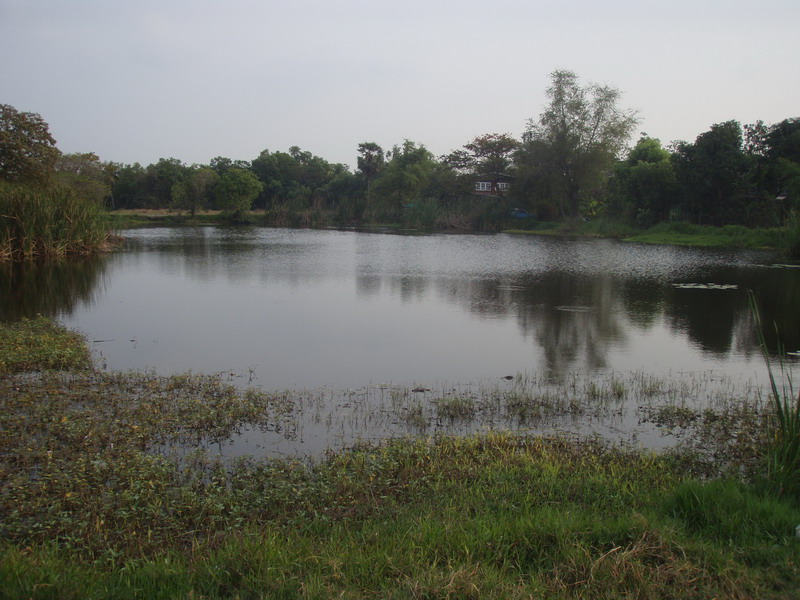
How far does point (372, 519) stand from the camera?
15.0 feet

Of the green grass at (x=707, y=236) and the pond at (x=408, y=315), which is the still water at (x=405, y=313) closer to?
the pond at (x=408, y=315)

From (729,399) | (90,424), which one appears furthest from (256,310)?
(729,399)

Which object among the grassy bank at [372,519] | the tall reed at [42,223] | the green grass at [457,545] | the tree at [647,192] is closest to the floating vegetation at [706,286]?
the grassy bank at [372,519]

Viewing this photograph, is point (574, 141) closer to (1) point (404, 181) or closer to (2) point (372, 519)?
(1) point (404, 181)

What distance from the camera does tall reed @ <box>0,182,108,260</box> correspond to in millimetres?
22422

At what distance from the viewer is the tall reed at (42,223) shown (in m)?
22.4

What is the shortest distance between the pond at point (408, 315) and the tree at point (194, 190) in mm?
39961

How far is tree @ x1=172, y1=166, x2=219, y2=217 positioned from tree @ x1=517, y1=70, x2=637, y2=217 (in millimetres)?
33980

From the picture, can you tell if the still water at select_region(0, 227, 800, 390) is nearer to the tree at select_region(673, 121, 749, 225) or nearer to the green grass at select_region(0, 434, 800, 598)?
the green grass at select_region(0, 434, 800, 598)

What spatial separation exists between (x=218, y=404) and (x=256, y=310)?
7888mm

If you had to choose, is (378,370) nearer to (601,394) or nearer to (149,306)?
(601,394)

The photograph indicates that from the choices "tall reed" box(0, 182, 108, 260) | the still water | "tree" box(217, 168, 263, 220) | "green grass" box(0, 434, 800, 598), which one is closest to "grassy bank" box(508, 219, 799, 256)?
the still water

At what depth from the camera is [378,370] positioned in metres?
10.0

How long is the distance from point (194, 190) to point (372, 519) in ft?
219
